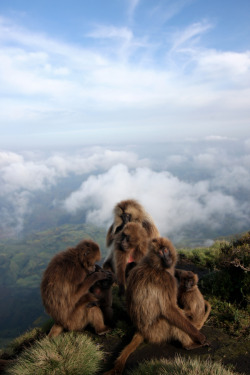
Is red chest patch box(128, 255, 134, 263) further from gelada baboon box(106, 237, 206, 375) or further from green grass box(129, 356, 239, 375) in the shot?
green grass box(129, 356, 239, 375)

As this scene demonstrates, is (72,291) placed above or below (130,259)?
above

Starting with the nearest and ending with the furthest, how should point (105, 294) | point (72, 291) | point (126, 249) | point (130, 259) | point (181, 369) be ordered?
1. point (181, 369)
2. point (72, 291)
3. point (105, 294)
4. point (126, 249)
5. point (130, 259)

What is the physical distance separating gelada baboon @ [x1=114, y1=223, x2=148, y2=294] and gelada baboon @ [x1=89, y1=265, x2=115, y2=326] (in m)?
1.06

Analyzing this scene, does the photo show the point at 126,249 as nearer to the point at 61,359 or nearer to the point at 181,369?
the point at 61,359

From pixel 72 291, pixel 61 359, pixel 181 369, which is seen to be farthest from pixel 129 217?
pixel 181 369

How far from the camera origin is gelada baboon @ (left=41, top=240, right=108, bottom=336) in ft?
17.5

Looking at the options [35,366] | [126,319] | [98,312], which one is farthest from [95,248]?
Answer: [35,366]

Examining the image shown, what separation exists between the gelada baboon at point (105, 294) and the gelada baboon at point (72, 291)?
0.70 feet

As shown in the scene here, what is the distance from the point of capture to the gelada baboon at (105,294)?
19.2 feet

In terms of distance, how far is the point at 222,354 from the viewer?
15.8ft

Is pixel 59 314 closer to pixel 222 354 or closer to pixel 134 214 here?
pixel 222 354

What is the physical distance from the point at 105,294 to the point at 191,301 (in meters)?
1.84

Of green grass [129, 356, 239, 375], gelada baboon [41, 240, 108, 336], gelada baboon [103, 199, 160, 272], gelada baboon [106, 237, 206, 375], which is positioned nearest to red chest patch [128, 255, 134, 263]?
gelada baboon [103, 199, 160, 272]

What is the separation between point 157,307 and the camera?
4828mm
